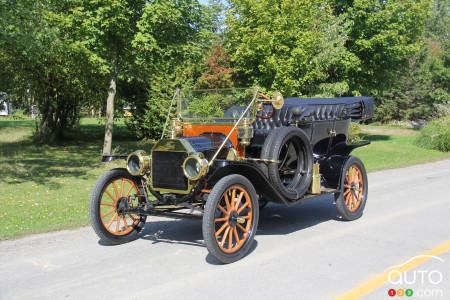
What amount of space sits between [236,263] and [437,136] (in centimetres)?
1776

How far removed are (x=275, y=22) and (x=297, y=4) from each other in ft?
4.22

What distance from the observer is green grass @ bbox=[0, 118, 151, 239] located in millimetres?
6663

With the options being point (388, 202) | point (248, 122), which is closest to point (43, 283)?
point (248, 122)

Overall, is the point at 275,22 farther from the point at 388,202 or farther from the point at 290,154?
the point at 290,154

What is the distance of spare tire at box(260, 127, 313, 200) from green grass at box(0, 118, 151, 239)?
10.1ft

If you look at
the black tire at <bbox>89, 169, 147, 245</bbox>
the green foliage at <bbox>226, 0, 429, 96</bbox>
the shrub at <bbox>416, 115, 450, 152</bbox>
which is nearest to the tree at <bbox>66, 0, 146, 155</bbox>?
the green foliage at <bbox>226, 0, 429, 96</bbox>

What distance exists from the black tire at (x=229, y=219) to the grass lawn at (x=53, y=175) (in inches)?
109

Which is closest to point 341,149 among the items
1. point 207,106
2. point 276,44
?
point 207,106

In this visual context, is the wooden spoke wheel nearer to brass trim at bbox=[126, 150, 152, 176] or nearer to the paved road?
the paved road

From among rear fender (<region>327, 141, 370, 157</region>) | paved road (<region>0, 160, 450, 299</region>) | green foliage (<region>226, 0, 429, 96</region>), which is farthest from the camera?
green foliage (<region>226, 0, 429, 96</region>)

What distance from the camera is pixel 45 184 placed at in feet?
32.8

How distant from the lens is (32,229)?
20.3ft

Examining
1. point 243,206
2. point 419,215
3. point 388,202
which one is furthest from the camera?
point 388,202

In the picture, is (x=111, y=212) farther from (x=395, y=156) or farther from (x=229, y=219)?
(x=395, y=156)
